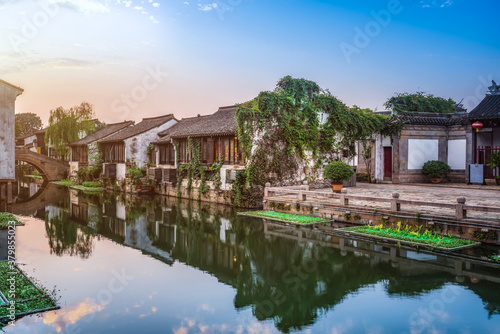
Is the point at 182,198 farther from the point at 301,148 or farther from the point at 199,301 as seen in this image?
the point at 199,301

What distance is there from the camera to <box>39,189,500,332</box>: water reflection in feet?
23.8

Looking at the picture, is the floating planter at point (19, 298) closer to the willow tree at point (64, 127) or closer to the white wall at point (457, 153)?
the white wall at point (457, 153)

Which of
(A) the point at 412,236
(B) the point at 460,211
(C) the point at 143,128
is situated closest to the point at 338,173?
(A) the point at 412,236

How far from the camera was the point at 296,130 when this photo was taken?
19000 millimetres

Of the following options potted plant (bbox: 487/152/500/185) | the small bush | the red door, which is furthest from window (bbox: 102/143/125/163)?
potted plant (bbox: 487/152/500/185)

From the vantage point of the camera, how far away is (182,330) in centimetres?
593

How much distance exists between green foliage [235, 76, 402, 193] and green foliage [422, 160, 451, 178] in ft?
7.46

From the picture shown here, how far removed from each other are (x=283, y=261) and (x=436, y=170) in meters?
13.6

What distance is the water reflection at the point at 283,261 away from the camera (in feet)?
23.8

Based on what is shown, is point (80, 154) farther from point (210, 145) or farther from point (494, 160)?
point (494, 160)

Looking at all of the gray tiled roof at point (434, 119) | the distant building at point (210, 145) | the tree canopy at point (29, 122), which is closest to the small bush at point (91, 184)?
the distant building at point (210, 145)

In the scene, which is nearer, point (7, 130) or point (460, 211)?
point (460, 211)

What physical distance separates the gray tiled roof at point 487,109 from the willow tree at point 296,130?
3.45m

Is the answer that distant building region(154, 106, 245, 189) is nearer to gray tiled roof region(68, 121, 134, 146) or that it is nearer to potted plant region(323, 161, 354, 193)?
potted plant region(323, 161, 354, 193)
